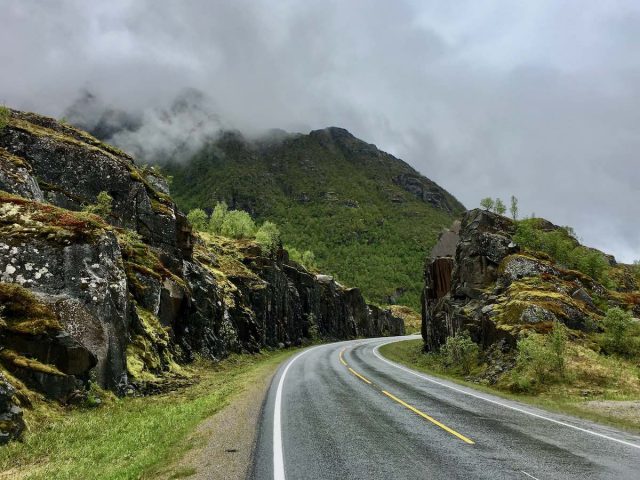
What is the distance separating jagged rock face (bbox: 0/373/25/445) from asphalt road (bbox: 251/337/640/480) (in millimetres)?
6062

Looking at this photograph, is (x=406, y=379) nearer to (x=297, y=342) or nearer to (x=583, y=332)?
(x=583, y=332)

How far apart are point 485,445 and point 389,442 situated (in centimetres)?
215

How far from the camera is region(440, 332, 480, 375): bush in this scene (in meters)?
31.0

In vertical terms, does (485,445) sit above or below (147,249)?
below

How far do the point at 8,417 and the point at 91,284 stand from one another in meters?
7.05

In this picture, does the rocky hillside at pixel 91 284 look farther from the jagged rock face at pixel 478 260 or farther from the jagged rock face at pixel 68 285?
the jagged rock face at pixel 478 260

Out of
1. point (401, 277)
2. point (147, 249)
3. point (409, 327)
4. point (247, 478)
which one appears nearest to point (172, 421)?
point (247, 478)

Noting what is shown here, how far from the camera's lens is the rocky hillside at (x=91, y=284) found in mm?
13812

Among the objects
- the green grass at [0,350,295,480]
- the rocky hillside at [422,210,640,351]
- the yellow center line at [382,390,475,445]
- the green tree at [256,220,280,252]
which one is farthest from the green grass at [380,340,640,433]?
the green tree at [256,220,280,252]

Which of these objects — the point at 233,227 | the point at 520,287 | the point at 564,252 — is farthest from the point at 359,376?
the point at 233,227

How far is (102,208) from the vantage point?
28.1 m

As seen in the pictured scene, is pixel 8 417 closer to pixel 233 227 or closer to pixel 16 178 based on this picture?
pixel 16 178

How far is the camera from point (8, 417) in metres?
10.4

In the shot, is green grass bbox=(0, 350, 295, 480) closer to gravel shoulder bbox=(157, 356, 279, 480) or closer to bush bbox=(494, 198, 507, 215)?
gravel shoulder bbox=(157, 356, 279, 480)
